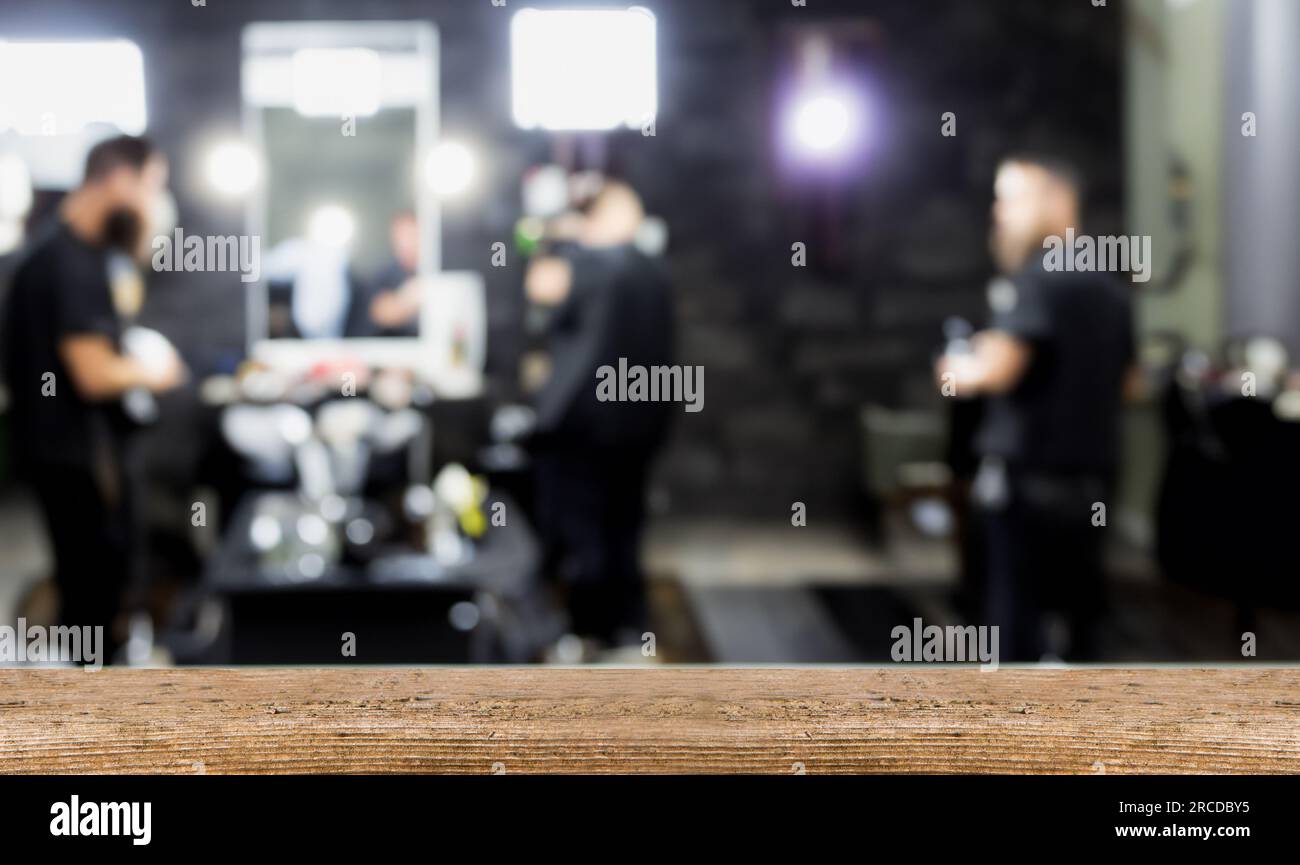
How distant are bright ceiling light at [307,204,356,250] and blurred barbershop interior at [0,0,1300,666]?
0.01m

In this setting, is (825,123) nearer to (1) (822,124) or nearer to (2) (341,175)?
(1) (822,124)

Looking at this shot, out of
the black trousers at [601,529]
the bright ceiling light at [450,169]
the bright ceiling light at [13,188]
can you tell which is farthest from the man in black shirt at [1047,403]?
the bright ceiling light at [13,188]

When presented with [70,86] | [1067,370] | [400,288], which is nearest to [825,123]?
[400,288]

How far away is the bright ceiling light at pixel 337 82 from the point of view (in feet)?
19.1

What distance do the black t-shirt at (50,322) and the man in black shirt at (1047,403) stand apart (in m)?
2.24

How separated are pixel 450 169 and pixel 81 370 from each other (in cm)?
299

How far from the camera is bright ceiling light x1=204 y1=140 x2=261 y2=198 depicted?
19.5 feet

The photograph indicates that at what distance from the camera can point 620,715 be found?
71 cm

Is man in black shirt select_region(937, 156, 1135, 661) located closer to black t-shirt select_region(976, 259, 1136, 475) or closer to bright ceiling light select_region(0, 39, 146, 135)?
black t-shirt select_region(976, 259, 1136, 475)

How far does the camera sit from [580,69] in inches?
238

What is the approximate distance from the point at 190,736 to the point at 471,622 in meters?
2.52

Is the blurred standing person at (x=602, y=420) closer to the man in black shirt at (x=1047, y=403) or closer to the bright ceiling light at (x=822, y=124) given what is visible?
the man in black shirt at (x=1047, y=403)

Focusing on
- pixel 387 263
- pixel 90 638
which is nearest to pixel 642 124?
pixel 387 263
